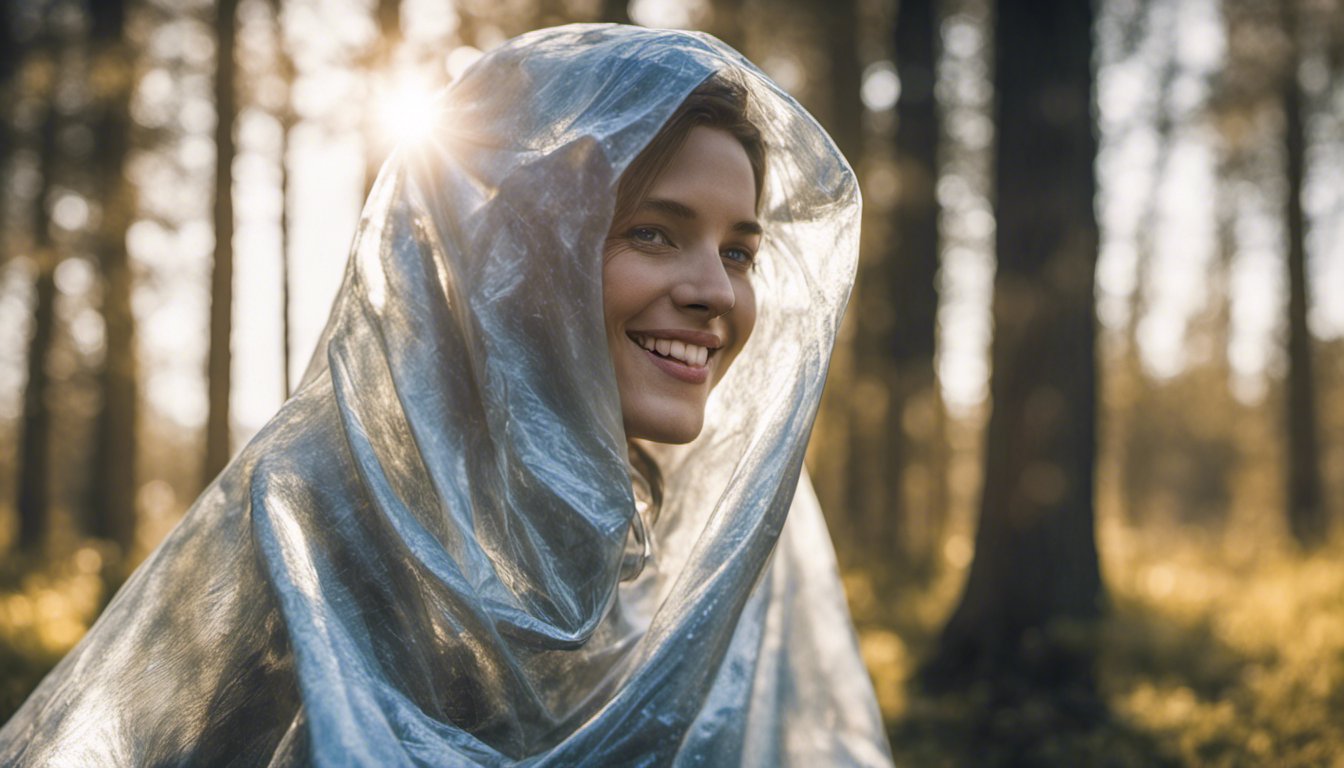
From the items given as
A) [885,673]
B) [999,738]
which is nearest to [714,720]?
Answer: [999,738]

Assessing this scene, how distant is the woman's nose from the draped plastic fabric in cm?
17

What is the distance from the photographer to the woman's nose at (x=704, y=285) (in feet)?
5.86

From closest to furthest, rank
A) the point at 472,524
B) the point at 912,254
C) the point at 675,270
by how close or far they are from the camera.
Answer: the point at 472,524 < the point at 675,270 < the point at 912,254

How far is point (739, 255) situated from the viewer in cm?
197

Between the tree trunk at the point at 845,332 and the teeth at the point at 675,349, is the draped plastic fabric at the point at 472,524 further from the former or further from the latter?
the tree trunk at the point at 845,332

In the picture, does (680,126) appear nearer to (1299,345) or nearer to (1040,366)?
(1040,366)

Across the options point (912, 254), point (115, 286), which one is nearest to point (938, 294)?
point (912, 254)

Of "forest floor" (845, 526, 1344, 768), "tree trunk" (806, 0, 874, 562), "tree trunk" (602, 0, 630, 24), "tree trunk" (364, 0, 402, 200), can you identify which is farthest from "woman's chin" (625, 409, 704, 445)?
"tree trunk" (806, 0, 874, 562)

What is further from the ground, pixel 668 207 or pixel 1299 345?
pixel 668 207

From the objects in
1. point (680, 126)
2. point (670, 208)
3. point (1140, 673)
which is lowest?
point (1140, 673)

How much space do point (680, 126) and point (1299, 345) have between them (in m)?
13.6

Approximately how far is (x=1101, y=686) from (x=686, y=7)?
286 inches

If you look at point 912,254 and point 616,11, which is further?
point 912,254

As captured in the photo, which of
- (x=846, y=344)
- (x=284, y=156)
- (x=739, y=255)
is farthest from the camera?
(x=846, y=344)
